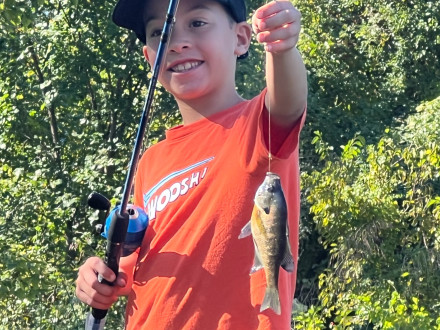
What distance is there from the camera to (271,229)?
5.59ft

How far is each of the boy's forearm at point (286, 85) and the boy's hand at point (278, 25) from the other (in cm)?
3

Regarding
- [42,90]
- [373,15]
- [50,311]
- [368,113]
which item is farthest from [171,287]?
[373,15]

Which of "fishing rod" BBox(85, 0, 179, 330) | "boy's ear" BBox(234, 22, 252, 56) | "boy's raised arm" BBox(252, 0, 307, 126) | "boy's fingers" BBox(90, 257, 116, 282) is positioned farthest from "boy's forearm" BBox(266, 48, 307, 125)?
"boy's fingers" BBox(90, 257, 116, 282)

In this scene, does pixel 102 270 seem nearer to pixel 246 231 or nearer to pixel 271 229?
pixel 246 231


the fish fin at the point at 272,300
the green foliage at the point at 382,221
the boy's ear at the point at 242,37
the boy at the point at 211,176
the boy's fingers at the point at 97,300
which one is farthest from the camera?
the green foliage at the point at 382,221

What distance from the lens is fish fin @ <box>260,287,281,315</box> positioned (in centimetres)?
181

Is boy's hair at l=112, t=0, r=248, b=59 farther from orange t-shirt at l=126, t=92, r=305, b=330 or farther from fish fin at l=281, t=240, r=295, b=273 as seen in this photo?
fish fin at l=281, t=240, r=295, b=273

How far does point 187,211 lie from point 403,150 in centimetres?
565

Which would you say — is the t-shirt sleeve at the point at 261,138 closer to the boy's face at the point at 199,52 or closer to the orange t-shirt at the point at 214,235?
the orange t-shirt at the point at 214,235

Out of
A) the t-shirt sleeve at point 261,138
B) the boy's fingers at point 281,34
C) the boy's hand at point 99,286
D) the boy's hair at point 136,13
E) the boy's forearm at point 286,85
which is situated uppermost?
the boy's hair at point 136,13

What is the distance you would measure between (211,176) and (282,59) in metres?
0.37

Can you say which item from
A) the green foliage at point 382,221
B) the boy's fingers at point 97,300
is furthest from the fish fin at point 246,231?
the green foliage at point 382,221

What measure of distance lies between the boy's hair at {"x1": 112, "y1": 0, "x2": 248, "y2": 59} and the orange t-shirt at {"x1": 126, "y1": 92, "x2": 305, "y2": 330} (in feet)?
0.79

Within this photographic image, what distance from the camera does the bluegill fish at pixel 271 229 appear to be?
5.58 feet
